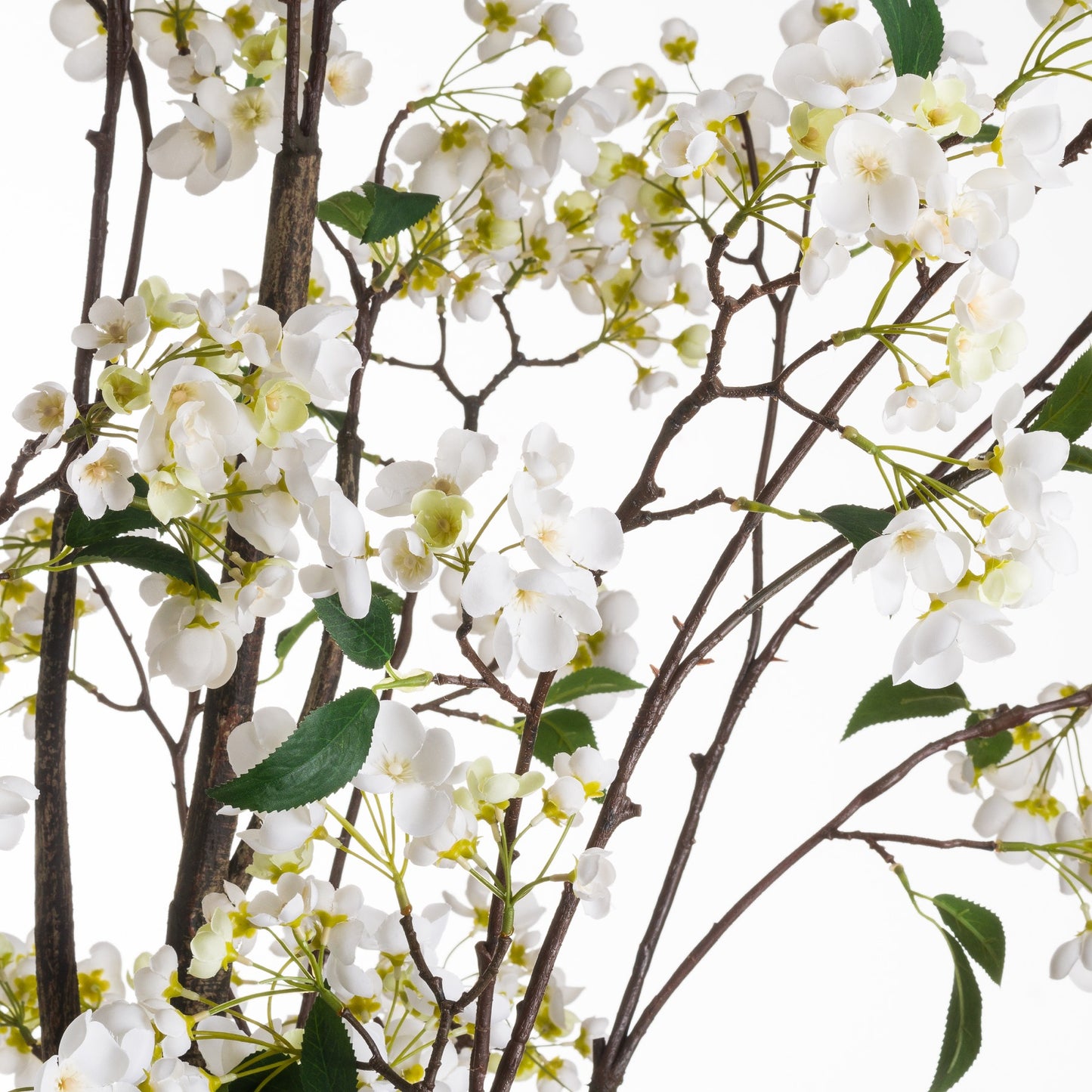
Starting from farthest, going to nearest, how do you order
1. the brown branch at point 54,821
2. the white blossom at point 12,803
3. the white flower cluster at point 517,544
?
the brown branch at point 54,821, the white blossom at point 12,803, the white flower cluster at point 517,544

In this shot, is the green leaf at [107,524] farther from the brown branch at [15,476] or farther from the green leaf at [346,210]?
the green leaf at [346,210]

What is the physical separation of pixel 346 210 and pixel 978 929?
0.47 metres

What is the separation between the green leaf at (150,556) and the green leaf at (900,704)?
343 millimetres

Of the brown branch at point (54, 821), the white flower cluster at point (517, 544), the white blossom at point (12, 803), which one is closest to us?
the white flower cluster at point (517, 544)

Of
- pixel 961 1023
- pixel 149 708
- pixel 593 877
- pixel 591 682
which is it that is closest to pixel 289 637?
pixel 149 708

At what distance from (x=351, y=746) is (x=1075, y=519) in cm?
112

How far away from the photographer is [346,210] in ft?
2.00

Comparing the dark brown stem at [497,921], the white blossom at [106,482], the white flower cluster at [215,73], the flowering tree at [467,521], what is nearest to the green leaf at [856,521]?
the flowering tree at [467,521]

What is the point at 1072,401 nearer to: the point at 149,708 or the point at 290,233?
the point at 290,233

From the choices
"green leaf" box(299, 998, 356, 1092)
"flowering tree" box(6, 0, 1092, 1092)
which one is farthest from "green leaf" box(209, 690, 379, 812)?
"green leaf" box(299, 998, 356, 1092)

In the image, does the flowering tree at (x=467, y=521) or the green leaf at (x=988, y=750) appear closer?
the flowering tree at (x=467, y=521)

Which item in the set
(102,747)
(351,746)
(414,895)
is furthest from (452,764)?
(102,747)

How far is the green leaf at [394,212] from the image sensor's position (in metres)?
0.56

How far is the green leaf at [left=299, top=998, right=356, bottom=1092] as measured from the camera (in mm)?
446
